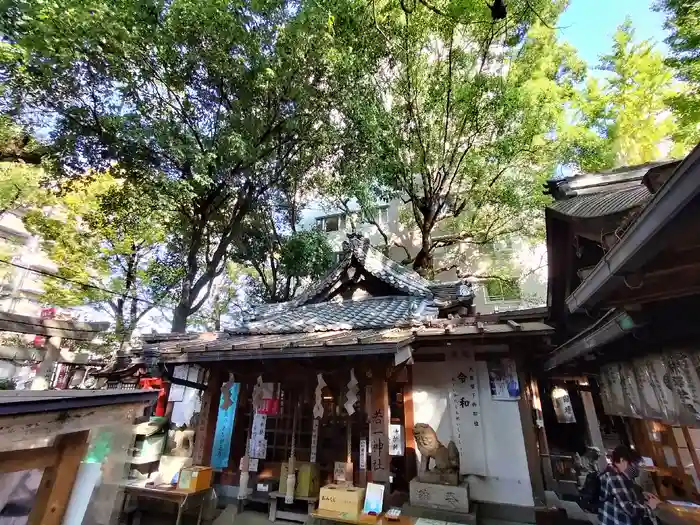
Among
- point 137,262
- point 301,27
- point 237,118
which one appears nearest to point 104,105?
point 237,118

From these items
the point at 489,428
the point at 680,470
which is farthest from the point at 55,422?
the point at 680,470

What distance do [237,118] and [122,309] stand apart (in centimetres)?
1382

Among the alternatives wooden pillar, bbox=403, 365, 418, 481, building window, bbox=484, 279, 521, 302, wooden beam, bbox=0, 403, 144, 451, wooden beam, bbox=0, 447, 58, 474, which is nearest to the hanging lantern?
wooden pillar, bbox=403, 365, 418, 481

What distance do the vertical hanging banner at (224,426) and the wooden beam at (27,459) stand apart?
18.6ft

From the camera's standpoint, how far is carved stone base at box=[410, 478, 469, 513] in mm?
6349

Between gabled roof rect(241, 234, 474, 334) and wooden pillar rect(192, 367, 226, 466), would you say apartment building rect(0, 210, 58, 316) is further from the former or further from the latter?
wooden pillar rect(192, 367, 226, 466)

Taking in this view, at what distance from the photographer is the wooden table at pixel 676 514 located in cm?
492

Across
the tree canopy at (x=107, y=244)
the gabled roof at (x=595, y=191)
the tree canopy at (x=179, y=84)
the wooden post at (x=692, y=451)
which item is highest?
the tree canopy at (x=179, y=84)

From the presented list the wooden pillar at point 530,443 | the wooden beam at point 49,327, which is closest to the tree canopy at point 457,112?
the wooden pillar at point 530,443

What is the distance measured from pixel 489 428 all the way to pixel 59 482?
7341mm

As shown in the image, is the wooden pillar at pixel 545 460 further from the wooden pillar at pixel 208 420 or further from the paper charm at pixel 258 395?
the wooden pillar at pixel 208 420

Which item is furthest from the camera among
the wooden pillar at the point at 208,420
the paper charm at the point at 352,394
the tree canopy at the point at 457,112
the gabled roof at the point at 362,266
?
the tree canopy at the point at 457,112

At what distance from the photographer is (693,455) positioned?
19.0 feet

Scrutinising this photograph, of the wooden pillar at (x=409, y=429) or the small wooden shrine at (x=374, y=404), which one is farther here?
the wooden pillar at (x=409, y=429)
